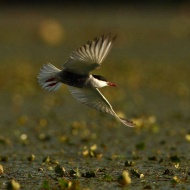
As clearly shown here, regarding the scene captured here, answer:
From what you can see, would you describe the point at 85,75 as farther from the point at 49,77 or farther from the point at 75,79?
the point at 49,77

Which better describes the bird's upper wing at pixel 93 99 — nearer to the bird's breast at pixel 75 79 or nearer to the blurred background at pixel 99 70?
Result: the bird's breast at pixel 75 79

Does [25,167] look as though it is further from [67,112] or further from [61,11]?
[61,11]

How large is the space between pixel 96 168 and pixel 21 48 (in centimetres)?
1163

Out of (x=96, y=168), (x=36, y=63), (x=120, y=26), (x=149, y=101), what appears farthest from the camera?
(x=120, y=26)

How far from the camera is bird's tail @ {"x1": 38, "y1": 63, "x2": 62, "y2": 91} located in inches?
243

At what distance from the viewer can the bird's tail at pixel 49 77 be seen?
6.18m

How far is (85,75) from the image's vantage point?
609 centimetres

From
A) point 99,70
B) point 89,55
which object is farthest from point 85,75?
point 99,70

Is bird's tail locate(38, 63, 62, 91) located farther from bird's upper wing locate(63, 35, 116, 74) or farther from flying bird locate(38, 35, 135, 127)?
bird's upper wing locate(63, 35, 116, 74)

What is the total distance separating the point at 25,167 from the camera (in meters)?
6.43

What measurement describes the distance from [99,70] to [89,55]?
8182 millimetres

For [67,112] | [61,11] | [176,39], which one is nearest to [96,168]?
[67,112]

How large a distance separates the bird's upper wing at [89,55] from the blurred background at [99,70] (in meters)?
1.66

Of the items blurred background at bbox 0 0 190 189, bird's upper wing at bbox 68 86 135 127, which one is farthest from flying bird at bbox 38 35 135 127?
blurred background at bbox 0 0 190 189
